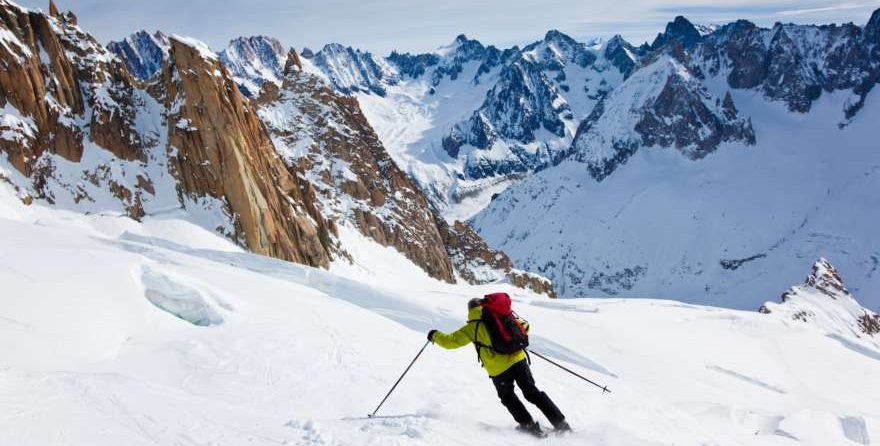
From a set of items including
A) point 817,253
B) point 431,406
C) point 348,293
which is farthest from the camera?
point 817,253

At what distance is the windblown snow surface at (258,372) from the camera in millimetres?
8188

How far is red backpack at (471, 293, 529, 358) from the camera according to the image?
9258 mm

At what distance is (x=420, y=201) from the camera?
11019 cm

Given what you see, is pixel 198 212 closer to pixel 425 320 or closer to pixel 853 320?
pixel 425 320

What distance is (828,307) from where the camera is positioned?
349ft

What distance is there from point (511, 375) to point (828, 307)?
391 ft

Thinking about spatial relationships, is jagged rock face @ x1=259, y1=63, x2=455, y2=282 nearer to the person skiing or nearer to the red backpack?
the person skiing

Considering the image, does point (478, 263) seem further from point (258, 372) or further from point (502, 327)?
point (502, 327)

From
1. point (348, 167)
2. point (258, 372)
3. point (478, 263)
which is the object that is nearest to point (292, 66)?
point (348, 167)

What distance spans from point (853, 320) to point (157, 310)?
12697 centimetres

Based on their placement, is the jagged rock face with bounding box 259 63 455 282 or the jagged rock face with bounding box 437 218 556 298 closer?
the jagged rock face with bounding box 259 63 455 282

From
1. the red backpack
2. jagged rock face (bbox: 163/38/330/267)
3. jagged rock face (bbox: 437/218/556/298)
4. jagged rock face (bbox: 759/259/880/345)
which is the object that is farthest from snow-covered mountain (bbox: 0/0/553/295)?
jagged rock face (bbox: 759/259/880/345)

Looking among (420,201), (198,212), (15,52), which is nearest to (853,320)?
(420,201)

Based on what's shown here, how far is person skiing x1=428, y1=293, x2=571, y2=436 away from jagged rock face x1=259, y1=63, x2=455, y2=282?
234ft
